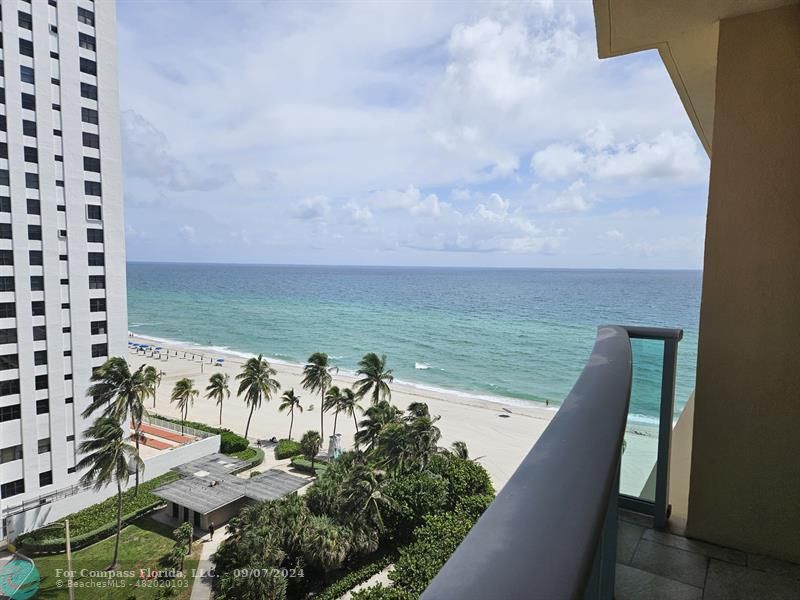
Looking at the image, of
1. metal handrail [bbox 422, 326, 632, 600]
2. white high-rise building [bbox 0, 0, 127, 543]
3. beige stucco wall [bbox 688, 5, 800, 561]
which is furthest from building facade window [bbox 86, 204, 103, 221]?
metal handrail [bbox 422, 326, 632, 600]

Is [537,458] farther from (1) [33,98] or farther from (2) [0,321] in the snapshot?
(1) [33,98]

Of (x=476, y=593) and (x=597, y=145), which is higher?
(x=597, y=145)

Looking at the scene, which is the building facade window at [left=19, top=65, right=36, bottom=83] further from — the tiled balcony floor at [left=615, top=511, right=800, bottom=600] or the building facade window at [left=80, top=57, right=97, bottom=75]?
the tiled balcony floor at [left=615, top=511, right=800, bottom=600]

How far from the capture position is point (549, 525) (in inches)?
19.3

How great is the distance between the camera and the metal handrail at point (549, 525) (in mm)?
401

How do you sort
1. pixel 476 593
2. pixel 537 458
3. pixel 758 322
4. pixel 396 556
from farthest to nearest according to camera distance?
pixel 396 556
pixel 758 322
pixel 537 458
pixel 476 593

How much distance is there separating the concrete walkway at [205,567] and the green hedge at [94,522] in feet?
10.7

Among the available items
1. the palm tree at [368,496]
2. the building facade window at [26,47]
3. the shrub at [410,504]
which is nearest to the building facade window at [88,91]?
the building facade window at [26,47]

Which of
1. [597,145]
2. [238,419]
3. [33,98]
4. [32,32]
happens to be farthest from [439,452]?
[597,145]

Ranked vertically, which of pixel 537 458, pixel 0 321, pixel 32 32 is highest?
pixel 32 32

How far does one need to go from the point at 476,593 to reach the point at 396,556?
585 inches

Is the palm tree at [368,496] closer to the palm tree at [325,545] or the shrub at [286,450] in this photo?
the palm tree at [325,545]

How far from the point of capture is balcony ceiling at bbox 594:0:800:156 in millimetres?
2305

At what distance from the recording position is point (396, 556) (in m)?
13.3
